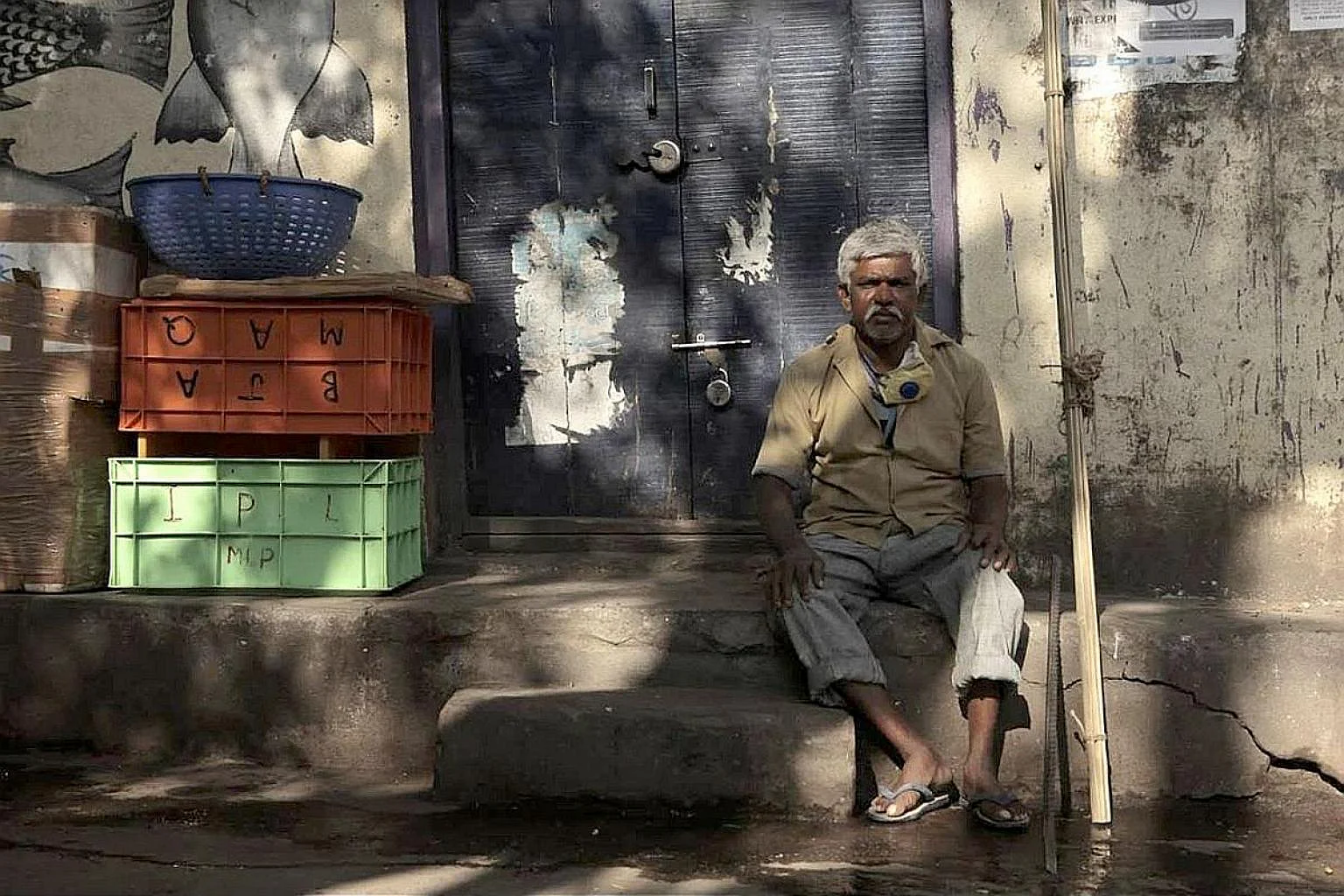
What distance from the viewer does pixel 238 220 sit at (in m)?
4.46

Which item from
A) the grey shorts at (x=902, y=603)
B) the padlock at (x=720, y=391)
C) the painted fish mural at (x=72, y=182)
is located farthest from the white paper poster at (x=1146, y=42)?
the painted fish mural at (x=72, y=182)

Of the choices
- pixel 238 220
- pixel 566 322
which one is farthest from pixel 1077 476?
pixel 238 220

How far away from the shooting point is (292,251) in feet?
15.0

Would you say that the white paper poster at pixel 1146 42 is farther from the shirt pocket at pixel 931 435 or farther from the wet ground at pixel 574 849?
the wet ground at pixel 574 849

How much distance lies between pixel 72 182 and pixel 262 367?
4.28ft

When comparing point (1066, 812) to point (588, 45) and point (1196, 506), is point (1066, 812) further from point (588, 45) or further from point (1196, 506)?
point (588, 45)

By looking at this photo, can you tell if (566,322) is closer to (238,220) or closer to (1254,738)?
(238,220)

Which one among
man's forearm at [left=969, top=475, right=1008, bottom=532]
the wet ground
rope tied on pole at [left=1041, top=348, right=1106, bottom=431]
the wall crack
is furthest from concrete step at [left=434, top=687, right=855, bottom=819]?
rope tied on pole at [left=1041, top=348, right=1106, bottom=431]

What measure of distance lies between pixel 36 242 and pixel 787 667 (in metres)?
2.62

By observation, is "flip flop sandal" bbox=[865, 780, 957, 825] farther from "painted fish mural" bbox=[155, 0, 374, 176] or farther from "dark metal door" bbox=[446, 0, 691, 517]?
"painted fish mural" bbox=[155, 0, 374, 176]

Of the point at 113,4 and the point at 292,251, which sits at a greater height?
the point at 113,4

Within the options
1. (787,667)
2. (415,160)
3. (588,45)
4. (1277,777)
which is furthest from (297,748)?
(1277,777)

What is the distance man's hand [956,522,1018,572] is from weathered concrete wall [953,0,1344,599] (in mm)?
707

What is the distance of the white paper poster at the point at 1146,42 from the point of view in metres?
4.50
